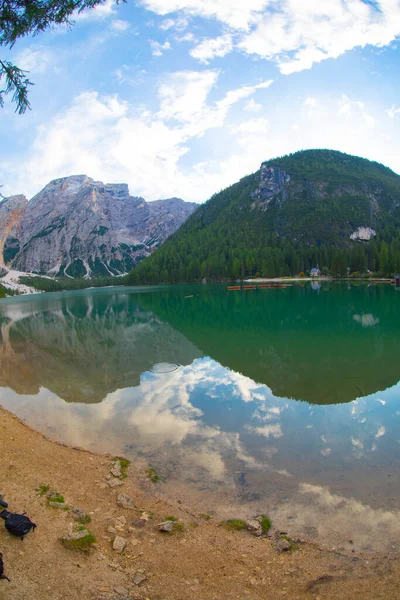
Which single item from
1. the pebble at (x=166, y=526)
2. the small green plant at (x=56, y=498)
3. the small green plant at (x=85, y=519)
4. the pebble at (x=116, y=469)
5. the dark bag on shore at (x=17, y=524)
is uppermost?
the dark bag on shore at (x=17, y=524)

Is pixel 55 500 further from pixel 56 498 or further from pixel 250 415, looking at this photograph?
pixel 250 415

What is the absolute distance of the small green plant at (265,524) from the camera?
904 centimetres

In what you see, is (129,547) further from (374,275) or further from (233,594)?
(374,275)

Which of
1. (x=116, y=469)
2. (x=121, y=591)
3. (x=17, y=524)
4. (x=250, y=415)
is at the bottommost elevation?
(x=250, y=415)

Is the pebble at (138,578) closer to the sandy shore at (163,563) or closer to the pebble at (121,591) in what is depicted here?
the sandy shore at (163,563)

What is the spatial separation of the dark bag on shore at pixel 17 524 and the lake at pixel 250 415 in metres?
4.16

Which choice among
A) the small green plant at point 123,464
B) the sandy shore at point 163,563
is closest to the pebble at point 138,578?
Answer: the sandy shore at point 163,563

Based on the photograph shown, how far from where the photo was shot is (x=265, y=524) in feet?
30.2

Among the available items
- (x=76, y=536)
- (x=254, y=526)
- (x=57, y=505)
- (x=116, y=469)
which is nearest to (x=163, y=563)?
(x=76, y=536)

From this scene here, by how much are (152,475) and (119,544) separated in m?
3.95

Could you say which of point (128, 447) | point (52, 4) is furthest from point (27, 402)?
point (52, 4)

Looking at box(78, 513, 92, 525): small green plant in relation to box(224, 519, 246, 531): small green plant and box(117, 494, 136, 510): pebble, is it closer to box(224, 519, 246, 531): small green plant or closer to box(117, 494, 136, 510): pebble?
box(117, 494, 136, 510): pebble

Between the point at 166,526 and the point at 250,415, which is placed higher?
the point at 166,526

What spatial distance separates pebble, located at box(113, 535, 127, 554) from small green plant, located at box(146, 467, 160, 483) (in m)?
3.37
